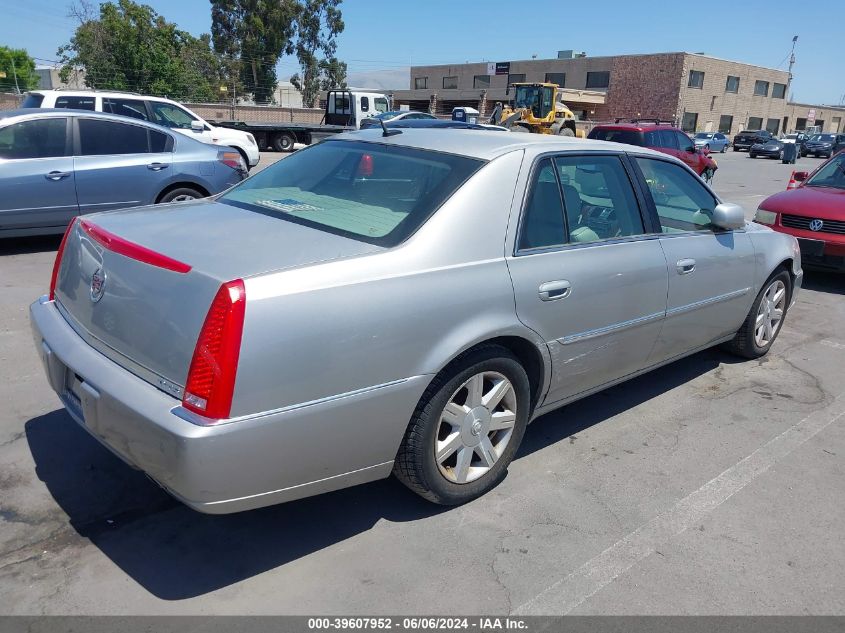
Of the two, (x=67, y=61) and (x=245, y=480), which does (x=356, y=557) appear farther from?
(x=67, y=61)

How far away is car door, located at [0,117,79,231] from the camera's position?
7.20 meters

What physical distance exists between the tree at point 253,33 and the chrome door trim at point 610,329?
51475 mm

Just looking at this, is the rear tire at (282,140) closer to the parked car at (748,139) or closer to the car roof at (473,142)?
the car roof at (473,142)

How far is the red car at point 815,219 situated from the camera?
7906 millimetres

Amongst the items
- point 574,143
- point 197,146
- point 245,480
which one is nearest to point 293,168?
point 574,143

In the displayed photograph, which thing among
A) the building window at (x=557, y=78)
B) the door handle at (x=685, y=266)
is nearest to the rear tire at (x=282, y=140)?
the door handle at (x=685, y=266)

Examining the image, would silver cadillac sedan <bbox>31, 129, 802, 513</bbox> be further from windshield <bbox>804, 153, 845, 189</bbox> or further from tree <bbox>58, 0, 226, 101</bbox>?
tree <bbox>58, 0, 226, 101</bbox>

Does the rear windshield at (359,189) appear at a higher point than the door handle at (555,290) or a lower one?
higher

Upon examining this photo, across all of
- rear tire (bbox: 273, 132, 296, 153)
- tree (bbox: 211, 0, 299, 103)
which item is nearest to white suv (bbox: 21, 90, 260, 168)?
rear tire (bbox: 273, 132, 296, 153)

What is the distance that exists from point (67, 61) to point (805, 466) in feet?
157

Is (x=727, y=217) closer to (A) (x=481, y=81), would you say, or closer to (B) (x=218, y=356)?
(B) (x=218, y=356)

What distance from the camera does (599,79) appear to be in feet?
203

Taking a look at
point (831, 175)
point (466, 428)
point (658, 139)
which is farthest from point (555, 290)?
point (658, 139)

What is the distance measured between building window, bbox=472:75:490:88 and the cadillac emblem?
72142 mm
